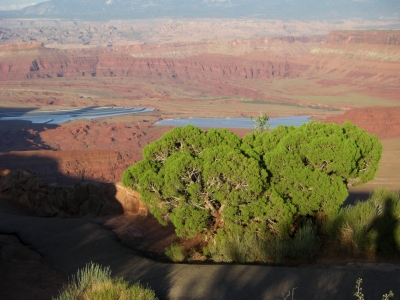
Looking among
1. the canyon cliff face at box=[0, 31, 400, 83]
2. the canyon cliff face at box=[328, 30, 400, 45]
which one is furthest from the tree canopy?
the canyon cliff face at box=[328, 30, 400, 45]

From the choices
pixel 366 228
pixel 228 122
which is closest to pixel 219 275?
pixel 366 228

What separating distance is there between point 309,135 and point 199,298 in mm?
5042

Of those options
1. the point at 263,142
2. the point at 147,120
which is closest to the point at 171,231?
the point at 263,142

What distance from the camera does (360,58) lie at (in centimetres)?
10419

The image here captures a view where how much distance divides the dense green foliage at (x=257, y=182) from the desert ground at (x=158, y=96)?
1.56 meters

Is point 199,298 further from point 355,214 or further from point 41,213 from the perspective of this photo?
point 41,213

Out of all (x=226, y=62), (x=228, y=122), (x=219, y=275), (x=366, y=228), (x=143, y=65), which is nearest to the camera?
(x=219, y=275)

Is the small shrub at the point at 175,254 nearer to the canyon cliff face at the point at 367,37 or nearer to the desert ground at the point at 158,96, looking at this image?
the desert ground at the point at 158,96

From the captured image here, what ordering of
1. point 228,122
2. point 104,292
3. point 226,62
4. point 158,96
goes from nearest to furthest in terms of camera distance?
point 104,292 → point 228,122 → point 158,96 → point 226,62

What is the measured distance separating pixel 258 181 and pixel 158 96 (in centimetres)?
8161

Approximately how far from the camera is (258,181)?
11.2 meters

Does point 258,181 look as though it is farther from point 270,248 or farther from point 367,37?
point 367,37

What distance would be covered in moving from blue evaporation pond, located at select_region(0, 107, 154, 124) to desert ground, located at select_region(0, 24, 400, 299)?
3204 mm

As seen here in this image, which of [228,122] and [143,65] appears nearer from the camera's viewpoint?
[228,122]
